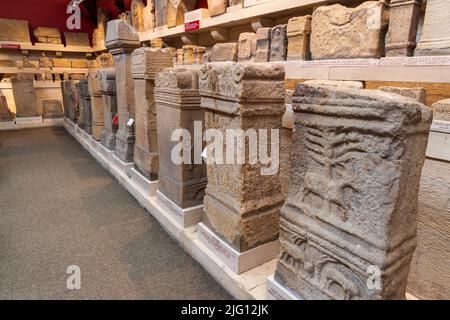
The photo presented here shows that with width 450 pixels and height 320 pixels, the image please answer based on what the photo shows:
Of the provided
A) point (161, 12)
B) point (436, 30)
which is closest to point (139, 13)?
point (161, 12)

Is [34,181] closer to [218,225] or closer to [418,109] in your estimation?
[218,225]

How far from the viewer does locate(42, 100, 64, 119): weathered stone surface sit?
7404mm

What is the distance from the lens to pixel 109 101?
13.4 ft

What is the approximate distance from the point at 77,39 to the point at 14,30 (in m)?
1.47

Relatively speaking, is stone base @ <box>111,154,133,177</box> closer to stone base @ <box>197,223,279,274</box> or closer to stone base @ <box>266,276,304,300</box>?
stone base @ <box>197,223,279,274</box>

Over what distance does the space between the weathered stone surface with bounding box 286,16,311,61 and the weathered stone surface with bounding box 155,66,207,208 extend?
1.15 meters

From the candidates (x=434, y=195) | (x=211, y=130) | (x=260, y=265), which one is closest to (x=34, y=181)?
(x=211, y=130)

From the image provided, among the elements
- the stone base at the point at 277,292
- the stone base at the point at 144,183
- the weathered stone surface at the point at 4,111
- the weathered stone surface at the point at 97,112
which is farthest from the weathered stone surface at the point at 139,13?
the stone base at the point at 277,292

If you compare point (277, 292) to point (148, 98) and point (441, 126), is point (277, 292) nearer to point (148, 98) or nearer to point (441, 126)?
point (441, 126)

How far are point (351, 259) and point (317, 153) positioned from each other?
0.44 m

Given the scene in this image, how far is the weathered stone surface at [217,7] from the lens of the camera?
12.0ft

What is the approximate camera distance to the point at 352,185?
1.16m

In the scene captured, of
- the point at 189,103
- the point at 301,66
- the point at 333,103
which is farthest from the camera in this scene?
the point at 301,66

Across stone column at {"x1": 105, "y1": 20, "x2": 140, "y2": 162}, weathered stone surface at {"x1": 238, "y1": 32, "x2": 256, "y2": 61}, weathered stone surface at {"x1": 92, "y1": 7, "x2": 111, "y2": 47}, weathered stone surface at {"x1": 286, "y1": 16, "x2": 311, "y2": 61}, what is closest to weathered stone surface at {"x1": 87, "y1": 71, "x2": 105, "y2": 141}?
stone column at {"x1": 105, "y1": 20, "x2": 140, "y2": 162}
